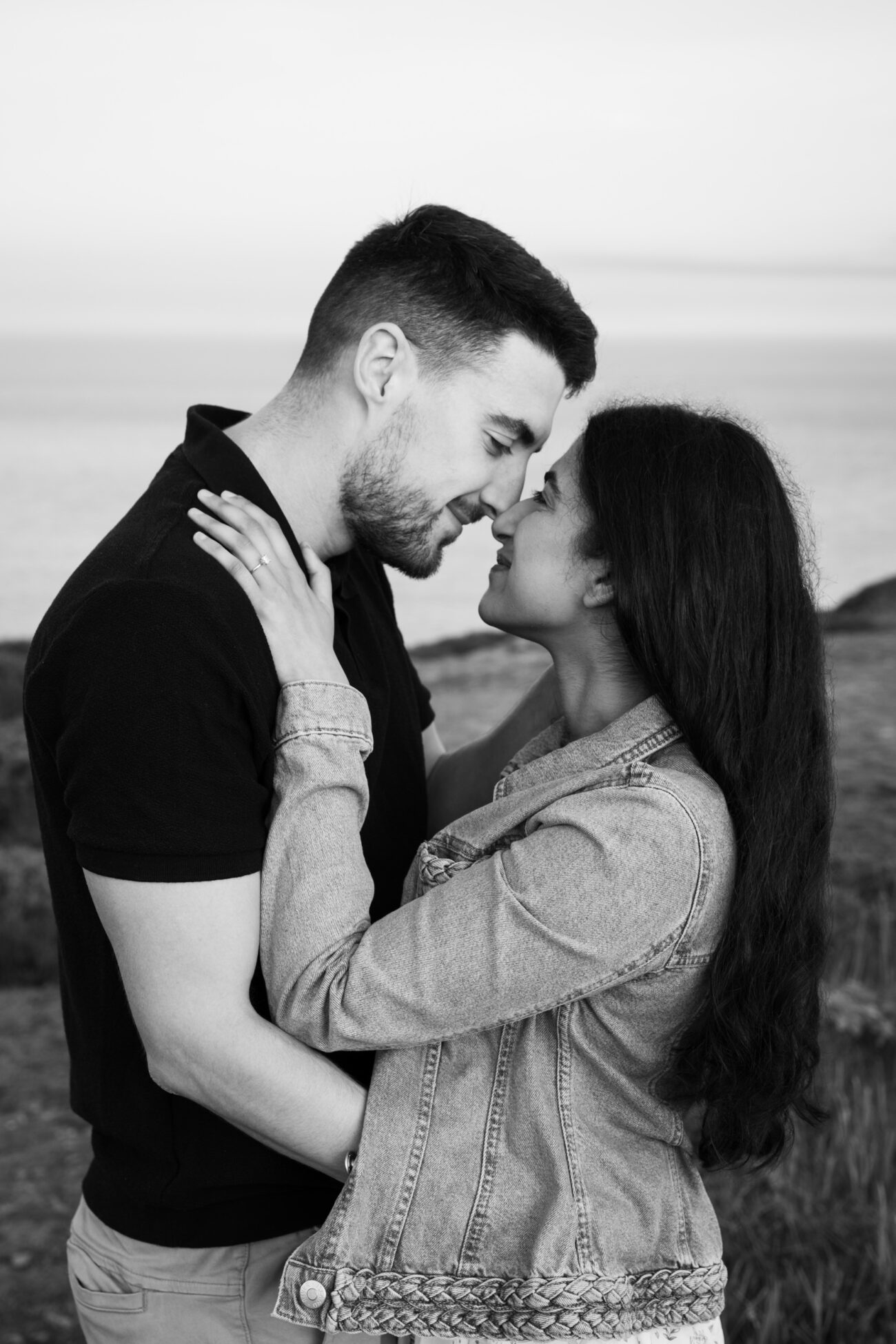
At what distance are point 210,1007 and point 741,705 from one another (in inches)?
31.8

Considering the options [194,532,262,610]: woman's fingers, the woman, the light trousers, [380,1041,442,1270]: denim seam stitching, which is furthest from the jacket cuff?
the light trousers

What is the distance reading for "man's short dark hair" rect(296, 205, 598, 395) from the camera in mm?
2148

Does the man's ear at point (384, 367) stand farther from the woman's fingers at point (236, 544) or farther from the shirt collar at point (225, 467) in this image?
the woman's fingers at point (236, 544)

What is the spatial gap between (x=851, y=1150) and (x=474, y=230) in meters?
2.35

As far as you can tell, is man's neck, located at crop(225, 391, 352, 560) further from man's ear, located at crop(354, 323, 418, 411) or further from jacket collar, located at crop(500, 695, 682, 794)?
jacket collar, located at crop(500, 695, 682, 794)

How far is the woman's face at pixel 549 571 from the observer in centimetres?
192

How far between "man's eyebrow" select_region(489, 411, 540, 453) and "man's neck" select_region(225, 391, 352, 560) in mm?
297

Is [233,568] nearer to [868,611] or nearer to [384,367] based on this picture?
[384,367]

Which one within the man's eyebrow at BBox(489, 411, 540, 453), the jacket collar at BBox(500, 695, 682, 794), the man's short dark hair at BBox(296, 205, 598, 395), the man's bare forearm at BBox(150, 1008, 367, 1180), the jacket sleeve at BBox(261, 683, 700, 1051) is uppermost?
the man's short dark hair at BBox(296, 205, 598, 395)

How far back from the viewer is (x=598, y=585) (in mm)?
1890

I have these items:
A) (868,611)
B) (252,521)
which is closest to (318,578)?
(252,521)

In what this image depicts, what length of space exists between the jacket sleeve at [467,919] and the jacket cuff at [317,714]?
0.05 feet

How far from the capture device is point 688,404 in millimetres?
1967

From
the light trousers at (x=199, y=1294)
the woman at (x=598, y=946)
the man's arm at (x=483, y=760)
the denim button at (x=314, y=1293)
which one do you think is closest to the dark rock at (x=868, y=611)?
the man's arm at (x=483, y=760)
